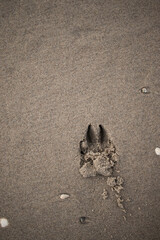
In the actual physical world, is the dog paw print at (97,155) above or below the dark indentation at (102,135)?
below

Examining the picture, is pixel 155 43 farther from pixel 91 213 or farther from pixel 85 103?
pixel 91 213

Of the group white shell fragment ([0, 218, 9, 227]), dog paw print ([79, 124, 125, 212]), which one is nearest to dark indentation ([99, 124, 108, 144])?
dog paw print ([79, 124, 125, 212])

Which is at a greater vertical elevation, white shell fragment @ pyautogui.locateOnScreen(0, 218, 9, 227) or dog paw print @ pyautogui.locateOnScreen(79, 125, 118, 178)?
dog paw print @ pyautogui.locateOnScreen(79, 125, 118, 178)

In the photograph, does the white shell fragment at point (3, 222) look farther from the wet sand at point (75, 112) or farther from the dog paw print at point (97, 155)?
the dog paw print at point (97, 155)

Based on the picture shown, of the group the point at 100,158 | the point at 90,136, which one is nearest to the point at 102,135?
the point at 90,136

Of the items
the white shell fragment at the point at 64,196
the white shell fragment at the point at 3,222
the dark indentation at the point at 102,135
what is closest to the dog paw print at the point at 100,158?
the dark indentation at the point at 102,135

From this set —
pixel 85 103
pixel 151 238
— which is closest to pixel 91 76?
pixel 85 103

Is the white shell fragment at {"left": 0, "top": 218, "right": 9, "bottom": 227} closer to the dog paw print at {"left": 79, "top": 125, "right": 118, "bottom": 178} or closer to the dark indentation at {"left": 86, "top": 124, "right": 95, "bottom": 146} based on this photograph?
the dog paw print at {"left": 79, "top": 125, "right": 118, "bottom": 178}

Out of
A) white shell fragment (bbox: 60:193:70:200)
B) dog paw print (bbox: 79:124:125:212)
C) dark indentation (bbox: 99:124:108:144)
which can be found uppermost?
dark indentation (bbox: 99:124:108:144)

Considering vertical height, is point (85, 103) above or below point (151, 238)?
above
